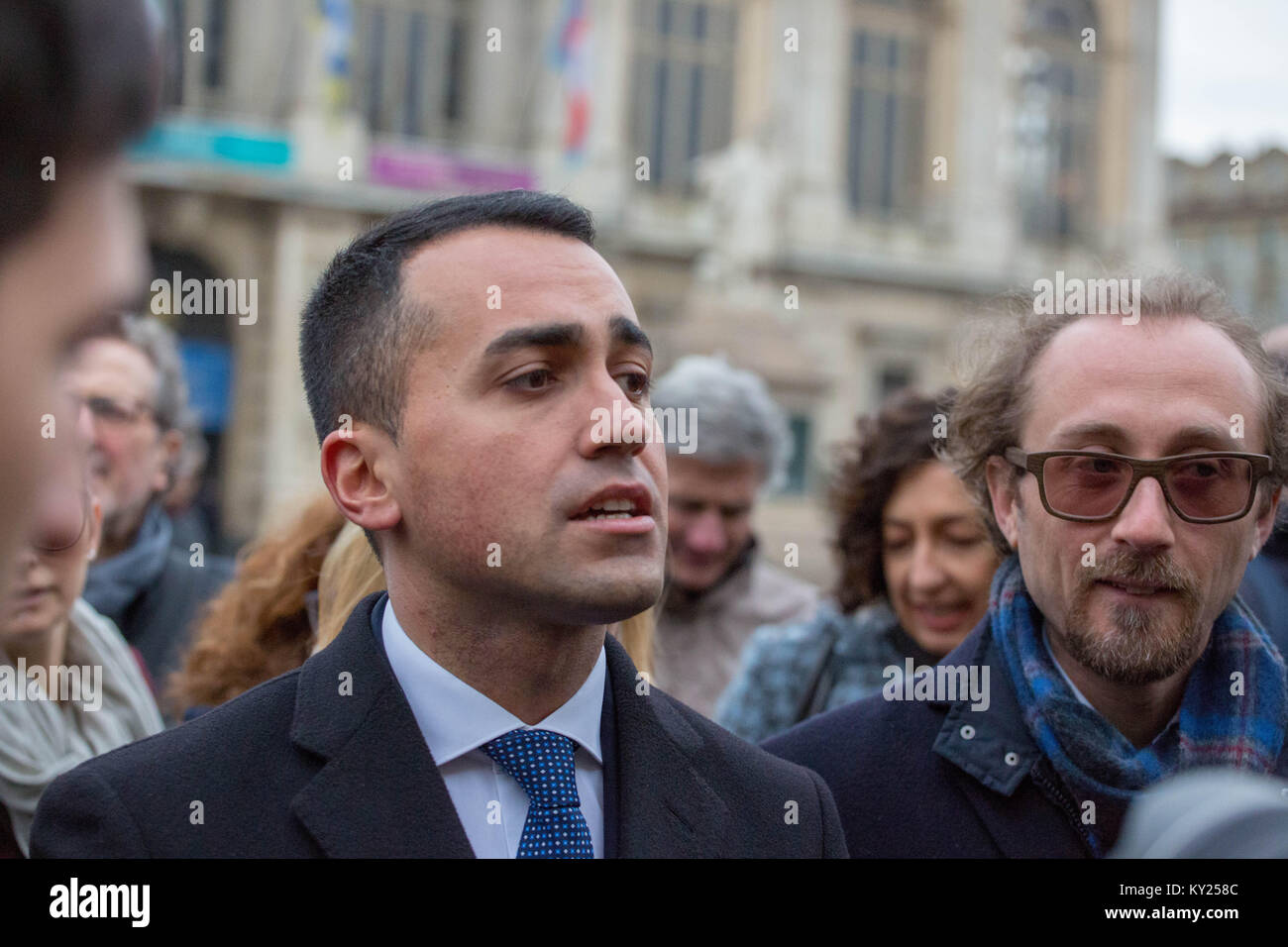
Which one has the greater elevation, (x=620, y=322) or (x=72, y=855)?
(x=620, y=322)

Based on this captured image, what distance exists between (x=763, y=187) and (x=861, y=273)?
252cm

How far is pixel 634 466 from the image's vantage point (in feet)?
6.41

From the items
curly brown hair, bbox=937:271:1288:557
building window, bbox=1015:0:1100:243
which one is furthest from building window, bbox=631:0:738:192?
curly brown hair, bbox=937:271:1288:557

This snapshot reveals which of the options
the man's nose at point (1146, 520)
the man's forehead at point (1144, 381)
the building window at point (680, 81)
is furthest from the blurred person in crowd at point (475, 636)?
the building window at point (680, 81)

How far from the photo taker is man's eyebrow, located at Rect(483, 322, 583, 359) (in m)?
1.93

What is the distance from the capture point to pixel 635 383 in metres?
2.10

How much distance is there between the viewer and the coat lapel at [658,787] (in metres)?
1.91

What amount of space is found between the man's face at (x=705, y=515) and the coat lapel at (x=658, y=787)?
2.63m

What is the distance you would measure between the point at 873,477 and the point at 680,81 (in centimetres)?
2040

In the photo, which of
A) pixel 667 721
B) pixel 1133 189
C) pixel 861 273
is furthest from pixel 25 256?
pixel 1133 189

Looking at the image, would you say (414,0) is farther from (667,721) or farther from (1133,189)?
(667,721)

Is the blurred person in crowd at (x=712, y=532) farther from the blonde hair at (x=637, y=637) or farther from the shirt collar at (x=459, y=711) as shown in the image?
the shirt collar at (x=459, y=711)

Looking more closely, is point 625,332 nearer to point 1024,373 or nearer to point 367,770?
point 367,770

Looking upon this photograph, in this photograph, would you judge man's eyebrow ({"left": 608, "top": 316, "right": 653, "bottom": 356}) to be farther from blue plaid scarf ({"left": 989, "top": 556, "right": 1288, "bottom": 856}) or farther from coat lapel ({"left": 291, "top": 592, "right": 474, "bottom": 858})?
blue plaid scarf ({"left": 989, "top": 556, "right": 1288, "bottom": 856})
